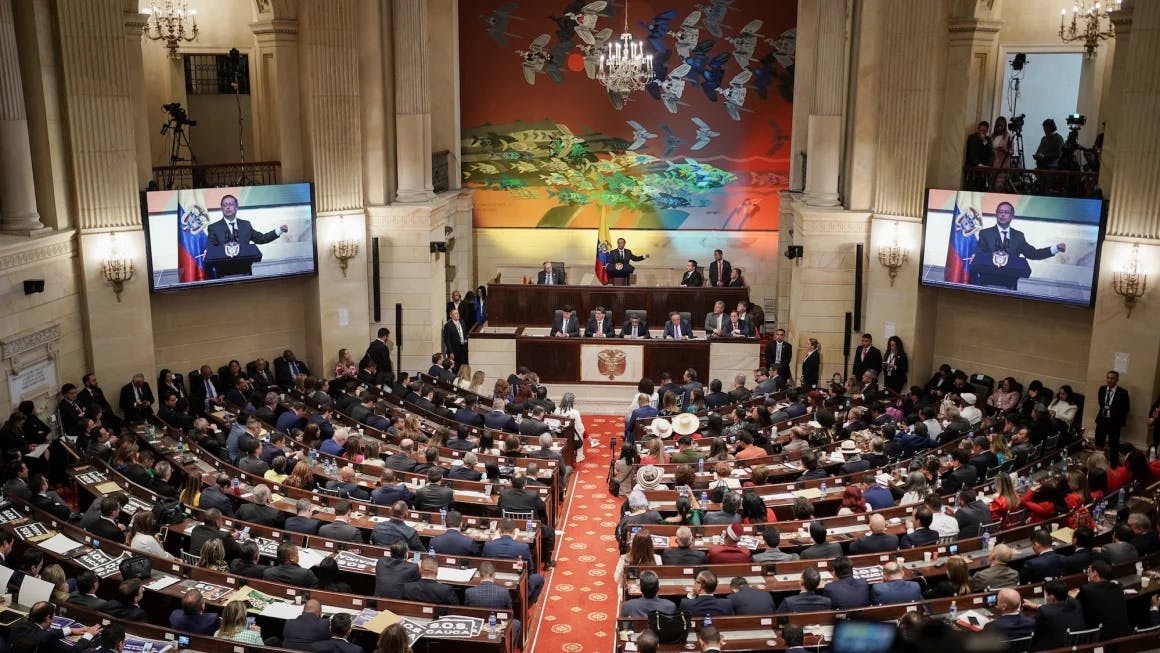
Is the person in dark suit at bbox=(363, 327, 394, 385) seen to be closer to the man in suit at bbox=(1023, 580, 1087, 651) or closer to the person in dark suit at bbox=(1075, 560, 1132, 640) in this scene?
the man in suit at bbox=(1023, 580, 1087, 651)

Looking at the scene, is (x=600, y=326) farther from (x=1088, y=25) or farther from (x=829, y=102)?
(x=1088, y=25)

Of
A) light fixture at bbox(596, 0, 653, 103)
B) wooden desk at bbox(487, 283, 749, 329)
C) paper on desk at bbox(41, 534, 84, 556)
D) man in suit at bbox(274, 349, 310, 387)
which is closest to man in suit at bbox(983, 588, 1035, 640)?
paper on desk at bbox(41, 534, 84, 556)

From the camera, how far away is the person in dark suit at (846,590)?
952 cm

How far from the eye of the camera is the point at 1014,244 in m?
17.4

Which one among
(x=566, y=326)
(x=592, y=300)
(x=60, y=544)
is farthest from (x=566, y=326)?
(x=60, y=544)

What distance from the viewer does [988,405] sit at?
17.3m

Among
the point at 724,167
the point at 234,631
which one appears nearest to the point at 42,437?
the point at 234,631

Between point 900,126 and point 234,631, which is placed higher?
point 900,126

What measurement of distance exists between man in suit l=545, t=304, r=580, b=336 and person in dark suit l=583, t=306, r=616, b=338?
24 cm

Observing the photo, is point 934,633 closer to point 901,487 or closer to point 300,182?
point 901,487

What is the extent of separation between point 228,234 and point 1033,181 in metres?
13.5

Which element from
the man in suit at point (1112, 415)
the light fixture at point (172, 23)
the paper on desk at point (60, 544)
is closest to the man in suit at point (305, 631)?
the paper on desk at point (60, 544)

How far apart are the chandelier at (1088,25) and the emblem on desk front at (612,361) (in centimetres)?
1003

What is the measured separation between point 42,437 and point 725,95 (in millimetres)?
17782
